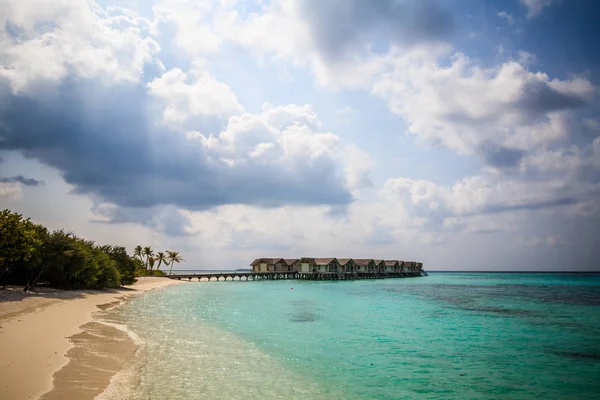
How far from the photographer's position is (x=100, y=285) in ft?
133

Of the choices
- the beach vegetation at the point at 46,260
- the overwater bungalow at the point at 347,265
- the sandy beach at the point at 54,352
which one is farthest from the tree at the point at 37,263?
the overwater bungalow at the point at 347,265

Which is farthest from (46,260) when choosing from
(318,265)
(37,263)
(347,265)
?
(347,265)

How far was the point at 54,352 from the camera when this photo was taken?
12430 millimetres

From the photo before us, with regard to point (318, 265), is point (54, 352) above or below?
above

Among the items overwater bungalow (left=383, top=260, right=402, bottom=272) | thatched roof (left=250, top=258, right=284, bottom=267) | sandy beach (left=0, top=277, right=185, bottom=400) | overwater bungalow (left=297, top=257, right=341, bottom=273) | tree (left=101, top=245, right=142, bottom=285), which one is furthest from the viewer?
overwater bungalow (left=383, top=260, right=402, bottom=272)

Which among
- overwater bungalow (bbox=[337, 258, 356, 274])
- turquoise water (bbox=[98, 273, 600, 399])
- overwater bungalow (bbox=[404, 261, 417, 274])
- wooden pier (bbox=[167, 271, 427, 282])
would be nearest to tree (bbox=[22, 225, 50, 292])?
turquoise water (bbox=[98, 273, 600, 399])

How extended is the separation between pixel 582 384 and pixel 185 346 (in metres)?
15.4

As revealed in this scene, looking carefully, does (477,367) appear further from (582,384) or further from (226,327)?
(226,327)

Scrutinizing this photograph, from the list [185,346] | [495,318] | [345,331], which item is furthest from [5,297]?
[495,318]

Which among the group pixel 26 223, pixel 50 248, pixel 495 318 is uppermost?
pixel 26 223

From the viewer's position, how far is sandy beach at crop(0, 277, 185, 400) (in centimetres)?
918

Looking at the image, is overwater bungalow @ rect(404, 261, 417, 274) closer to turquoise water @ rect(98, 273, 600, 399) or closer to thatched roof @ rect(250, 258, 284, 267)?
thatched roof @ rect(250, 258, 284, 267)

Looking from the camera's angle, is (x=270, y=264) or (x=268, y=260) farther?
(x=268, y=260)

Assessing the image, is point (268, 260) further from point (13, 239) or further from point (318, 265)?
point (13, 239)
